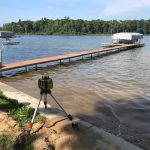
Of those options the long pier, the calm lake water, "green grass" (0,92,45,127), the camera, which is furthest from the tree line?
the camera

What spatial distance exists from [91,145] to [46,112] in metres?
2.24

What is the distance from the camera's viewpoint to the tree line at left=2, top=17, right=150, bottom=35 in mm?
162788

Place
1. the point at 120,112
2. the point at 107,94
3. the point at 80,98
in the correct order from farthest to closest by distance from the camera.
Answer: the point at 107,94, the point at 80,98, the point at 120,112

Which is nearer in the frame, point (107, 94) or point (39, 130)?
point (39, 130)

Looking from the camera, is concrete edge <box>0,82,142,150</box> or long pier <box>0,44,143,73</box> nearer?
concrete edge <box>0,82,142,150</box>

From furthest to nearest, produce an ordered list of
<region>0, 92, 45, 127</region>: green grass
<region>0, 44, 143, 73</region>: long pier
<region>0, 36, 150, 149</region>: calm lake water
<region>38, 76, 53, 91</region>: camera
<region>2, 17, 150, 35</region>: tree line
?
<region>2, 17, 150, 35</region>: tree line, <region>0, 44, 143, 73</region>: long pier, <region>0, 36, 150, 149</region>: calm lake water, <region>0, 92, 45, 127</region>: green grass, <region>38, 76, 53, 91</region>: camera

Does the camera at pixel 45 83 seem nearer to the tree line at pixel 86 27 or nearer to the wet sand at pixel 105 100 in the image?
the wet sand at pixel 105 100

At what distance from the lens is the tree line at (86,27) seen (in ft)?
534

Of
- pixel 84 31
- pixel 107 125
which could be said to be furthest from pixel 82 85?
pixel 84 31

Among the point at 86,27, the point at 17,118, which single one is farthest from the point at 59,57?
the point at 86,27

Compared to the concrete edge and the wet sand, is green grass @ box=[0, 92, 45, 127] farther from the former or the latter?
the wet sand

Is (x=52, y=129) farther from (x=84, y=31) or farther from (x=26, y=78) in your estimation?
(x=84, y=31)

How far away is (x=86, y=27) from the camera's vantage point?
17850cm

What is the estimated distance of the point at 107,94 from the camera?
48.6 ft
